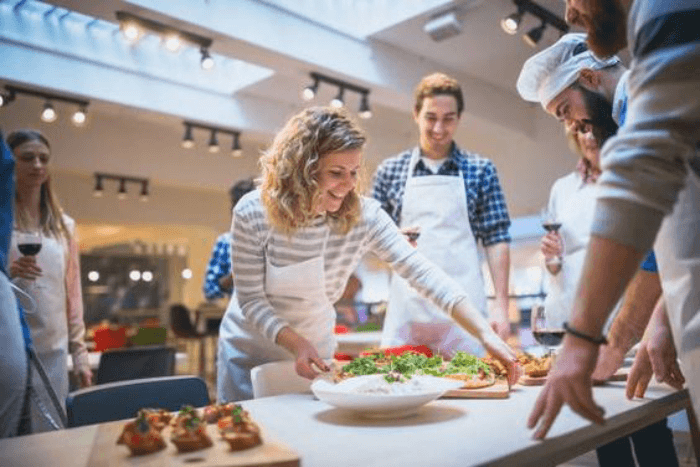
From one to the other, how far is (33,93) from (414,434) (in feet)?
16.8

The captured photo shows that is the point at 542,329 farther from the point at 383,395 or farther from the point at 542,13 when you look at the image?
the point at 542,13

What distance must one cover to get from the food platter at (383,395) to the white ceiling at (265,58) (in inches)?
127

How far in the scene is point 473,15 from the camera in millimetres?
→ 4426

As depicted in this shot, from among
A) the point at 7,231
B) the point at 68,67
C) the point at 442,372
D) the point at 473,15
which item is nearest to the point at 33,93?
the point at 68,67

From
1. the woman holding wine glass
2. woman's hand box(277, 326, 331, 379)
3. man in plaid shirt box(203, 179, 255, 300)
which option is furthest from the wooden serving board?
man in plaid shirt box(203, 179, 255, 300)

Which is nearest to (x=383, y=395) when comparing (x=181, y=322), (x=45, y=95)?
(x=45, y=95)

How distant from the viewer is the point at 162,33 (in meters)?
Answer: 4.00

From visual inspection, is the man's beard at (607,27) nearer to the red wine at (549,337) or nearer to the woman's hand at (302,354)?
the red wine at (549,337)

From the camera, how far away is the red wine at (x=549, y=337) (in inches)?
55.2

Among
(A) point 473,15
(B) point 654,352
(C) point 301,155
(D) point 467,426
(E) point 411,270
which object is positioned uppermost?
(A) point 473,15

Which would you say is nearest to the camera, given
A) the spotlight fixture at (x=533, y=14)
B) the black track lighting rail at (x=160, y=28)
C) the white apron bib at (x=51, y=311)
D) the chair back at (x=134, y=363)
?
the white apron bib at (x=51, y=311)

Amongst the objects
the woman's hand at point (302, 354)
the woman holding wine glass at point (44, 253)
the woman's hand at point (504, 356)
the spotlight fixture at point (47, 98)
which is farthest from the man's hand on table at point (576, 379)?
the spotlight fixture at point (47, 98)

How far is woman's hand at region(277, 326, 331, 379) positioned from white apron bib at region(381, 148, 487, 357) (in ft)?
3.00

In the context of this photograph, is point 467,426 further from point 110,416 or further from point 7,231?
point 7,231
